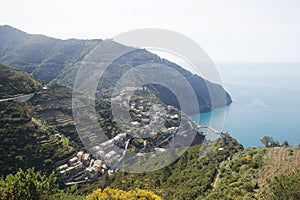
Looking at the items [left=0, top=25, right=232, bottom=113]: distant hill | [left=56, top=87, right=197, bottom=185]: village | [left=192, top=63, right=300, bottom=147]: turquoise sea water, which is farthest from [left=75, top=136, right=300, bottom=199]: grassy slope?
[left=0, top=25, right=232, bottom=113]: distant hill

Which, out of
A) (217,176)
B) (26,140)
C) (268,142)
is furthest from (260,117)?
(26,140)

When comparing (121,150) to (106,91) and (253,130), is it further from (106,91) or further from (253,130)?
(253,130)

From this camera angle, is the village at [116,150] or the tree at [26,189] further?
the village at [116,150]

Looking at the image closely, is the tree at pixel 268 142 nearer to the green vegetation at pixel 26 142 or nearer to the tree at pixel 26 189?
the green vegetation at pixel 26 142

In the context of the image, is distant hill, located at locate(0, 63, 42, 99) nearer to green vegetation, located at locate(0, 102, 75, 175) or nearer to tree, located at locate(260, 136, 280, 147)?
green vegetation, located at locate(0, 102, 75, 175)

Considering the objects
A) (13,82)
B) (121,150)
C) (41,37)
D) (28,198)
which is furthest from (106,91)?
(41,37)

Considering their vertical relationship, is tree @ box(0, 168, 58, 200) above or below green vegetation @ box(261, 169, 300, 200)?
above

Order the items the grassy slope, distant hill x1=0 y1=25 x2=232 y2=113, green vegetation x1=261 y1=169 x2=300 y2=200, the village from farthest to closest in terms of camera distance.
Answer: distant hill x1=0 y1=25 x2=232 y2=113 < the village < the grassy slope < green vegetation x1=261 y1=169 x2=300 y2=200

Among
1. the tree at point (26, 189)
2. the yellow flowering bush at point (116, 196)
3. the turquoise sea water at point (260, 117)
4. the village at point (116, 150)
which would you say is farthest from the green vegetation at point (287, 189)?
the turquoise sea water at point (260, 117)
